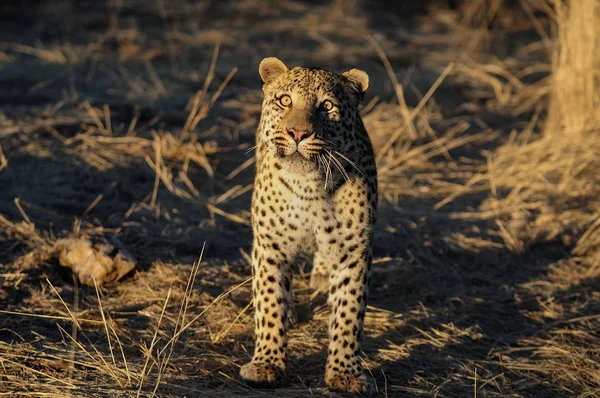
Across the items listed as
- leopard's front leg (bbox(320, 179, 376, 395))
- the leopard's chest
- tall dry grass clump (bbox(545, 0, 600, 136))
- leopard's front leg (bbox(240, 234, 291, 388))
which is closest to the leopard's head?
the leopard's chest

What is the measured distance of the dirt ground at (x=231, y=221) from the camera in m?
5.46

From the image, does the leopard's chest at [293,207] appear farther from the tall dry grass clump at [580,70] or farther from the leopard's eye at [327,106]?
the tall dry grass clump at [580,70]

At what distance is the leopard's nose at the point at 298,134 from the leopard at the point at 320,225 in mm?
252

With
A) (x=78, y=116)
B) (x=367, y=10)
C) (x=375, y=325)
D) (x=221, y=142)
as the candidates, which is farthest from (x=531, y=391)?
(x=367, y=10)

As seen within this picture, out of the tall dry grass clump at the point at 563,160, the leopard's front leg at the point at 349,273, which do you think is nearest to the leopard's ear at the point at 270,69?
the leopard's front leg at the point at 349,273

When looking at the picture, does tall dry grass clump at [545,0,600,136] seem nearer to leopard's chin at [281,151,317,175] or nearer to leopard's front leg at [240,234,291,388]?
leopard's front leg at [240,234,291,388]

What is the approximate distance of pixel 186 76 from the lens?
10688 mm

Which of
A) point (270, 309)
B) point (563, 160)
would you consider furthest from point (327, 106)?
point (563, 160)

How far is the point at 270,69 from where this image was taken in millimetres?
5324

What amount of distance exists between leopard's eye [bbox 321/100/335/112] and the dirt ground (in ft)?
3.15

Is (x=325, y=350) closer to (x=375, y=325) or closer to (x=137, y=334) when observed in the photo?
(x=375, y=325)

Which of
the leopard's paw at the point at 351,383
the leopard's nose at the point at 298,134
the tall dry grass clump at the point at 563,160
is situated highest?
the leopard's nose at the point at 298,134

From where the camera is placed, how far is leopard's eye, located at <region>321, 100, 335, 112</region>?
5.04 meters

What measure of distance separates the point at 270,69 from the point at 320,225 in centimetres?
90
